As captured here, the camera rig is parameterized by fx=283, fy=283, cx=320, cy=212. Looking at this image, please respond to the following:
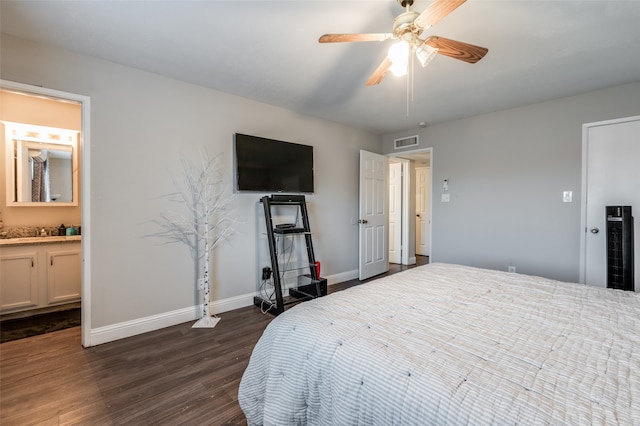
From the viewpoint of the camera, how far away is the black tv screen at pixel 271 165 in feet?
10.4

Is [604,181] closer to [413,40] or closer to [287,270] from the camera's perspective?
[413,40]

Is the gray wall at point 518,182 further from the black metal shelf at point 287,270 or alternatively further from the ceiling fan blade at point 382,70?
the ceiling fan blade at point 382,70

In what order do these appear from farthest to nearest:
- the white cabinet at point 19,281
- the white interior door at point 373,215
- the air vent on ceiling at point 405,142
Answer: the air vent on ceiling at point 405,142, the white interior door at point 373,215, the white cabinet at point 19,281

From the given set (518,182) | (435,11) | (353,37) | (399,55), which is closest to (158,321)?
(353,37)

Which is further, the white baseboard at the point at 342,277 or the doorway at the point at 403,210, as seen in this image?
the doorway at the point at 403,210

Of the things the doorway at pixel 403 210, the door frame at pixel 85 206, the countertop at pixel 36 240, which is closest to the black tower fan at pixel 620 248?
the doorway at pixel 403 210

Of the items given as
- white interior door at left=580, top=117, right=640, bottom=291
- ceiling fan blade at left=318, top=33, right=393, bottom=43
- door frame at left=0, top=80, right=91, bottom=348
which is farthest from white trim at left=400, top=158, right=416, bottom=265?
door frame at left=0, top=80, right=91, bottom=348

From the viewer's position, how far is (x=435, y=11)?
137cm

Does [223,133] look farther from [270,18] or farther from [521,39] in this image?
[521,39]

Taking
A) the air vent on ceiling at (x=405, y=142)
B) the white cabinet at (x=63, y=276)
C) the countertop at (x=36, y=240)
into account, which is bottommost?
the white cabinet at (x=63, y=276)

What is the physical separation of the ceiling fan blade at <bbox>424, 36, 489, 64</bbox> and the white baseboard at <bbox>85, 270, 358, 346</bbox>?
118 inches

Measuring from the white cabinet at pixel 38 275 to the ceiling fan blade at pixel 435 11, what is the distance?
414cm

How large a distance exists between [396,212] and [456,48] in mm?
4278

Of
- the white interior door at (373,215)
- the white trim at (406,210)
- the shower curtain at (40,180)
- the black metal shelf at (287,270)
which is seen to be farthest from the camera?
the white trim at (406,210)
